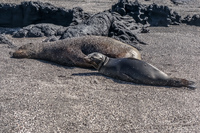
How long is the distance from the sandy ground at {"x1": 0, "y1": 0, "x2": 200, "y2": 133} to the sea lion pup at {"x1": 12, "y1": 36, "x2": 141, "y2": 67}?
0.22 m

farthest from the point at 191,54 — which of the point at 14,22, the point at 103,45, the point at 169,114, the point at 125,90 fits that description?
the point at 14,22

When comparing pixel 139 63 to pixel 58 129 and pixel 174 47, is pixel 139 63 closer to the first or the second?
pixel 58 129

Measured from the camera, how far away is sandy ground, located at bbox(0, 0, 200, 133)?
337 cm

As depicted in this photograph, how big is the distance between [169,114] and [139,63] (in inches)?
58.9

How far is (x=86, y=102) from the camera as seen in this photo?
3996 millimetres

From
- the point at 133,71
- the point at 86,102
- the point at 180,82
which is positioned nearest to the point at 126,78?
the point at 133,71

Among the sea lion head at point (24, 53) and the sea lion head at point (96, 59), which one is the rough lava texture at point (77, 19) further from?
the sea lion head at point (96, 59)

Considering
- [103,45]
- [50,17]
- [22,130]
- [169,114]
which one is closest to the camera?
[22,130]

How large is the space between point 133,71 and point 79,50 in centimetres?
156

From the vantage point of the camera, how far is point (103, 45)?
610 centimetres

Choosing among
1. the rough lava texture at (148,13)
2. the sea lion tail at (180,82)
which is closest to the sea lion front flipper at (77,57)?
the sea lion tail at (180,82)

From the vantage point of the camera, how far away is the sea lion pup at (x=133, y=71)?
4.72m

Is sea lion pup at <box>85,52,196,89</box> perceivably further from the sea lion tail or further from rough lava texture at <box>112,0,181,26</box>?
rough lava texture at <box>112,0,181,26</box>

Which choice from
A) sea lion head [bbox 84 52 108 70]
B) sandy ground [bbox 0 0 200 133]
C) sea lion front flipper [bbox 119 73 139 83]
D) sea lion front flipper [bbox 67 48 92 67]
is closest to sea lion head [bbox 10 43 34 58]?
sandy ground [bbox 0 0 200 133]
